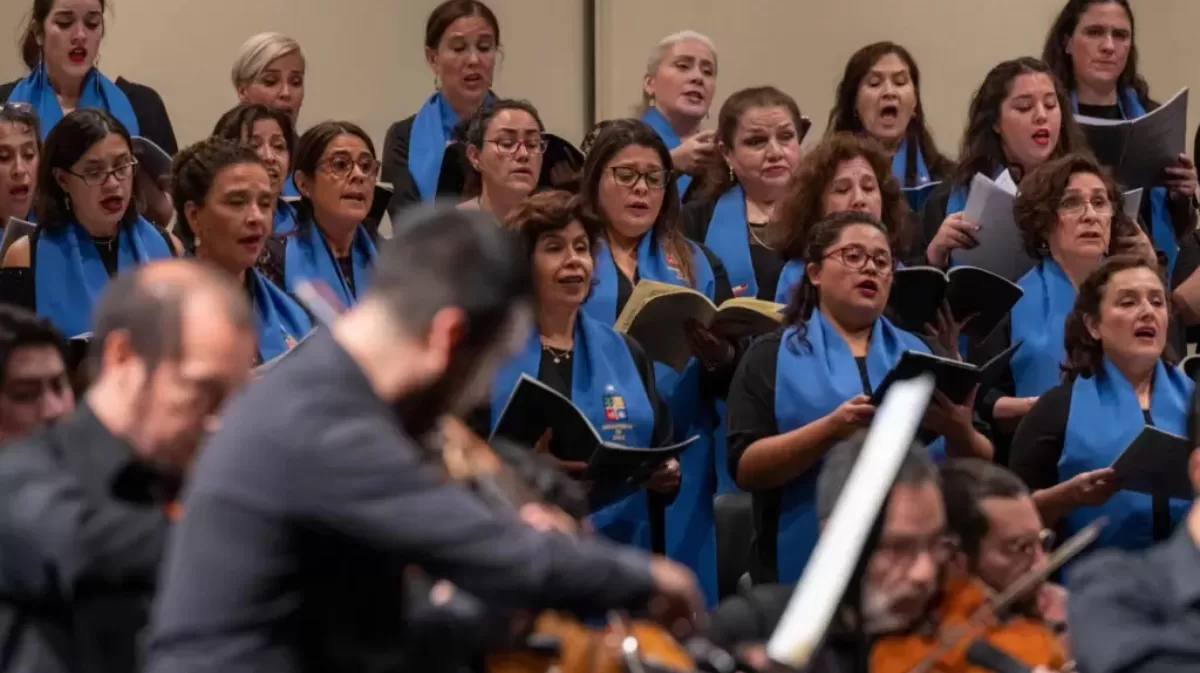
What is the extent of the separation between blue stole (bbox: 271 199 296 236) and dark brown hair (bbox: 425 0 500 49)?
962 millimetres

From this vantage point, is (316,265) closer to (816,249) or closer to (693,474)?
(693,474)

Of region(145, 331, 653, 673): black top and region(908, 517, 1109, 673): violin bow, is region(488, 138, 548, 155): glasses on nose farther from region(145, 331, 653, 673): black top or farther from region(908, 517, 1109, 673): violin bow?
region(145, 331, 653, 673): black top

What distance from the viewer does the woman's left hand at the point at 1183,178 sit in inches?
207

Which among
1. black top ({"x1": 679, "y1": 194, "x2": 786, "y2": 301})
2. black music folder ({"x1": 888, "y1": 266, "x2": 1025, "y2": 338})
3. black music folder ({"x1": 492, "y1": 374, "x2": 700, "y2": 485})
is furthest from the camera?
black top ({"x1": 679, "y1": 194, "x2": 786, "y2": 301})

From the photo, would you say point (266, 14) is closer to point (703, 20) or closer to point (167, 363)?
point (703, 20)

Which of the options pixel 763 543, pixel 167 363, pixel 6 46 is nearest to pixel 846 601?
pixel 167 363

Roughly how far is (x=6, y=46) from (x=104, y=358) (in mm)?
4466

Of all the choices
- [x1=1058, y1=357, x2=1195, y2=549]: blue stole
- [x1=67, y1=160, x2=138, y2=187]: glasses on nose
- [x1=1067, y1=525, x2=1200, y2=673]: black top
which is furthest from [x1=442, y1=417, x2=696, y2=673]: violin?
[x1=67, y1=160, x2=138, y2=187]: glasses on nose

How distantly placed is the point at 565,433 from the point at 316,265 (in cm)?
117

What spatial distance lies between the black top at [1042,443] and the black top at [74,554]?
7.90 ft

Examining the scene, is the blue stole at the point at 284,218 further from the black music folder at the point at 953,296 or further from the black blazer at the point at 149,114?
the black music folder at the point at 953,296

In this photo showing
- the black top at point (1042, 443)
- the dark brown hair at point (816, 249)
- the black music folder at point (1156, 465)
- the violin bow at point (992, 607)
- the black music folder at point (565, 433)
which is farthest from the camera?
the dark brown hair at point (816, 249)

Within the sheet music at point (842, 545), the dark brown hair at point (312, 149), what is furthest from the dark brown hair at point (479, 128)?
the sheet music at point (842, 545)

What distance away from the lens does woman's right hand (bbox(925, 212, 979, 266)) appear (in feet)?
15.9
